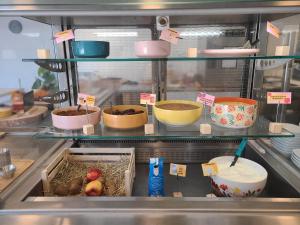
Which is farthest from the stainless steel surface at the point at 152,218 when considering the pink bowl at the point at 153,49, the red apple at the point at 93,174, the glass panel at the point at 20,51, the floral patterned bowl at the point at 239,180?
the glass panel at the point at 20,51

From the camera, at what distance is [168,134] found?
0.82 meters

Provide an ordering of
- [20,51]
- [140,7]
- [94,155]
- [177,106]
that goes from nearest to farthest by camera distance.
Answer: [140,7] → [177,106] → [94,155] → [20,51]

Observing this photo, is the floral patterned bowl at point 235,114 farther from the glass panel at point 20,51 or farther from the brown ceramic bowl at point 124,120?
the glass panel at point 20,51

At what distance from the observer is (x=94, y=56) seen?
0.82m

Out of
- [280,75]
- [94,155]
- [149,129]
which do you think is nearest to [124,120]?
[149,129]

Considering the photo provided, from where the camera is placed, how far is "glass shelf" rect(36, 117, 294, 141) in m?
0.81

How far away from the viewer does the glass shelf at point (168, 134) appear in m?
0.81

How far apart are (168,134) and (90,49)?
39 cm

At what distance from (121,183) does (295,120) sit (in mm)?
976

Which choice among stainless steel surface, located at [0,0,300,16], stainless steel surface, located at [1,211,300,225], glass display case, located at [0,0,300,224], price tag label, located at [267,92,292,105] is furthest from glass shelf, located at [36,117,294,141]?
stainless steel surface, located at [0,0,300,16]

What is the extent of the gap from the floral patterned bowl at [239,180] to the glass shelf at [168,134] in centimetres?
15

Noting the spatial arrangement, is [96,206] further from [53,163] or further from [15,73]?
[15,73]

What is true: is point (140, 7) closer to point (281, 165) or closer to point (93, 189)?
point (93, 189)

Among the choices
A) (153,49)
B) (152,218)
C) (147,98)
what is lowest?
(152,218)
